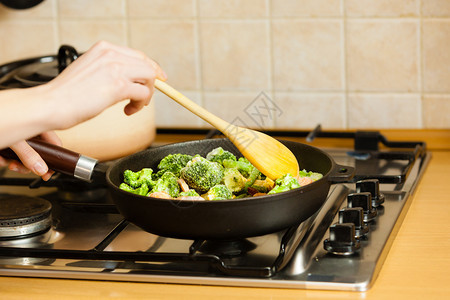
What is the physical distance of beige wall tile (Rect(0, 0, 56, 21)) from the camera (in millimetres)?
1687

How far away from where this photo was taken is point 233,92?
162 centimetres

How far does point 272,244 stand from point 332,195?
0.81 feet

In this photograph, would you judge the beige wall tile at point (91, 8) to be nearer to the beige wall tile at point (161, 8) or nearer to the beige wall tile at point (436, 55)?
the beige wall tile at point (161, 8)

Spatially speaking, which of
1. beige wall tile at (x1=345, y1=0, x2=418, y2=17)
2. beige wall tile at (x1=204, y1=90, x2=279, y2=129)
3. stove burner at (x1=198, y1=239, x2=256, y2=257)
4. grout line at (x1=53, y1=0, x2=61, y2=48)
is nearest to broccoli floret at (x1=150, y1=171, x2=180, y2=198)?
stove burner at (x1=198, y1=239, x2=256, y2=257)

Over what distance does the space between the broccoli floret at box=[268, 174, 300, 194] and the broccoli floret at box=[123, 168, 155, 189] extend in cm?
21

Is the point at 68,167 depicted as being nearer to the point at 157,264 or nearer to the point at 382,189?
the point at 157,264

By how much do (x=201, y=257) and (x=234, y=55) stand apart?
800mm

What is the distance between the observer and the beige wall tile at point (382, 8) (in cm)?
147

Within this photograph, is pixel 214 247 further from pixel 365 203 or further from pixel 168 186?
pixel 365 203

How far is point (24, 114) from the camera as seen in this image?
77 centimetres

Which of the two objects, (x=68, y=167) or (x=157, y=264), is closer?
(x=157, y=264)

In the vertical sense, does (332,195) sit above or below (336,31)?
below

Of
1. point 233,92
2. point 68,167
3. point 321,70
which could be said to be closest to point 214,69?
point 233,92

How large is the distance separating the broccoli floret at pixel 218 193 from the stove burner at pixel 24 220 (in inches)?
11.1
